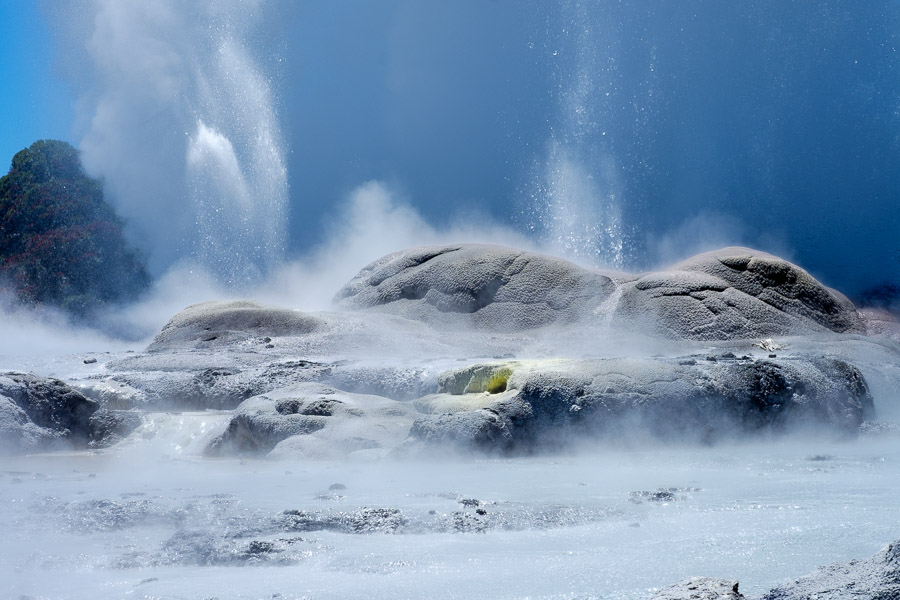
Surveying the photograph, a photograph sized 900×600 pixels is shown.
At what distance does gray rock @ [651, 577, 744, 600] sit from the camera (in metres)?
1.90

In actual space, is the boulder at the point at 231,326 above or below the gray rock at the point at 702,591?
above

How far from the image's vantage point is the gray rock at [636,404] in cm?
557

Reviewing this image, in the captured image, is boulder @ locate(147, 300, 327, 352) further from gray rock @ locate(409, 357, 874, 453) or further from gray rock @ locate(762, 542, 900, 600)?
gray rock @ locate(762, 542, 900, 600)

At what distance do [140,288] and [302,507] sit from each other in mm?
20707

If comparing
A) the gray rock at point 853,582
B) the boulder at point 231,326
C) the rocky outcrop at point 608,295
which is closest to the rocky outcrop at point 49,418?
the boulder at point 231,326

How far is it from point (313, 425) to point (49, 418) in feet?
7.90

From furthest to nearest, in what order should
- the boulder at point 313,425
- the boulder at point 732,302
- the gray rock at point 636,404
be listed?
the boulder at point 732,302 < the boulder at point 313,425 < the gray rock at point 636,404

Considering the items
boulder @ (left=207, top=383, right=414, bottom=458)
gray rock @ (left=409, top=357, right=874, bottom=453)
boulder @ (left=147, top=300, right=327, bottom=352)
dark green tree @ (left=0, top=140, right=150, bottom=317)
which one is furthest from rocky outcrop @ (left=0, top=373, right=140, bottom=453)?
dark green tree @ (left=0, top=140, right=150, bottom=317)

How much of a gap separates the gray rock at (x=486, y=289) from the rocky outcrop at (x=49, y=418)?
5.84 meters

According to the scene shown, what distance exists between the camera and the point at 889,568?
1792 millimetres

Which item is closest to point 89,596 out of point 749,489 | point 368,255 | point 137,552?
point 137,552

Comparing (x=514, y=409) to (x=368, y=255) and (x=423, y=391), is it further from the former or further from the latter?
(x=368, y=255)

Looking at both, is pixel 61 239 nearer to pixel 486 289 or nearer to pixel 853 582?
pixel 486 289

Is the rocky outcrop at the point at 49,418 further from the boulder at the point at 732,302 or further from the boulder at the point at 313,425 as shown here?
the boulder at the point at 732,302
